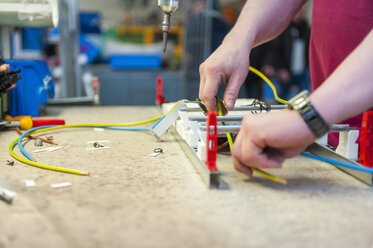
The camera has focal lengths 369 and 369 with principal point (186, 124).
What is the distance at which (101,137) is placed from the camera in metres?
1.00

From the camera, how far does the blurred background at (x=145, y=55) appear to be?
2.97 metres

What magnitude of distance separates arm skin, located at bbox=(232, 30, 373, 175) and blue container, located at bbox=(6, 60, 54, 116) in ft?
3.18

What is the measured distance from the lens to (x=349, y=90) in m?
0.53

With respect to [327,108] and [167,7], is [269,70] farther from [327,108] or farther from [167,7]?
[327,108]

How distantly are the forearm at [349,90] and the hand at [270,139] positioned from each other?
4 centimetres

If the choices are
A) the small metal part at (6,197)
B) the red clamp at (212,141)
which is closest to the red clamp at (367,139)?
the red clamp at (212,141)

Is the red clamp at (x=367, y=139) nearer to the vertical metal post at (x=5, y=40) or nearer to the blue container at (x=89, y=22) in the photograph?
the vertical metal post at (x=5, y=40)

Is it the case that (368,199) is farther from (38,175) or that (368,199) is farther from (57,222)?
(38,175)

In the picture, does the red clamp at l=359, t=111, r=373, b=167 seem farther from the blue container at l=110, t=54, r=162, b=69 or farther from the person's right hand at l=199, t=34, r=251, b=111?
the blue container at l=110, t=54, r=162, b=69

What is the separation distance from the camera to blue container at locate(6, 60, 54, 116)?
1.27 meters

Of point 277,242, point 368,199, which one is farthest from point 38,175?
point 368,199

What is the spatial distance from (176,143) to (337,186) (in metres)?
0.43

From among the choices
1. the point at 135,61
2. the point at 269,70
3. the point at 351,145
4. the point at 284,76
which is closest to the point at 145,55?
the point at 135,61

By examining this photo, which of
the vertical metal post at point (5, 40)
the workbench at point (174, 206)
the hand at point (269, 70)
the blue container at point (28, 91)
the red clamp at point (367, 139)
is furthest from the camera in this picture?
the hand at point (269, 70)
